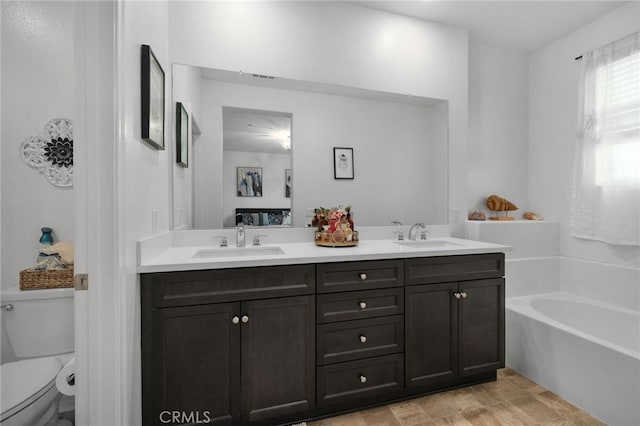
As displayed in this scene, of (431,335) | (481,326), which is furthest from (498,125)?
(431,335)

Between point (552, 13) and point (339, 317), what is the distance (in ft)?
9.26

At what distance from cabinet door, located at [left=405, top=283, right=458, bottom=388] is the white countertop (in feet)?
0.77

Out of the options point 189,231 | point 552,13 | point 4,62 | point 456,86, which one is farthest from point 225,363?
point 552,13

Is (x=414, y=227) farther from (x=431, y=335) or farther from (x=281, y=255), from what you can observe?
(x=281, y=255)

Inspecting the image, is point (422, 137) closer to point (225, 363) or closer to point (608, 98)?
point (608, 98)

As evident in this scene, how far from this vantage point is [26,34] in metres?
1.73

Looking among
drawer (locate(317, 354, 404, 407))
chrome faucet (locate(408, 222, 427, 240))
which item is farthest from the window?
drawer (locate(317, 354, 404, 407))

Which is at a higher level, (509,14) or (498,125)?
(509,14)

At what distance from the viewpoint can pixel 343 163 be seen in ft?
7.31

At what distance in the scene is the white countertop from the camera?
139 centimetres

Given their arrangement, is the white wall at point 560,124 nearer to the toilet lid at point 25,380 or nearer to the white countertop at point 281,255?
the white countertop at point 281,255

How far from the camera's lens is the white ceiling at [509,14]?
227 centimetres

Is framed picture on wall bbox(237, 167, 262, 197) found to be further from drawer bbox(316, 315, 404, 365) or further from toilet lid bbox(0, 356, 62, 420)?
toilet lid bbox(0, 356, 62, 420)

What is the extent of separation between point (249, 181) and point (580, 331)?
2.43 m
